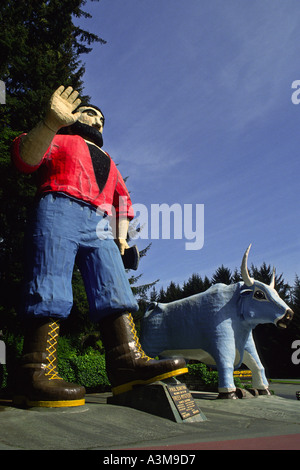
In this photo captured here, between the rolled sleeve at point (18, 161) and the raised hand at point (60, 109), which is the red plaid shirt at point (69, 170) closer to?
the rolled sleeve at point (18, 161)

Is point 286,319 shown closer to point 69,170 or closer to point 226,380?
point 226,380

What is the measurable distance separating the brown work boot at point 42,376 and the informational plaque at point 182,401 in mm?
896

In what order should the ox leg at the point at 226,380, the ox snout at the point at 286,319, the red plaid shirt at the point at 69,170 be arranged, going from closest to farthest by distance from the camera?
the red plaid shirt at the point at 69,170 → the ox leg at the point at 226,380 → the ox snout at the point at 286,319

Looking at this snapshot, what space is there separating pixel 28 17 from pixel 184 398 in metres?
8.62

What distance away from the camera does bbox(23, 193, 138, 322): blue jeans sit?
3.81m

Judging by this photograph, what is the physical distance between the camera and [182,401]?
149 inches

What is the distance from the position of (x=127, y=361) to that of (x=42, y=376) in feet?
2.85

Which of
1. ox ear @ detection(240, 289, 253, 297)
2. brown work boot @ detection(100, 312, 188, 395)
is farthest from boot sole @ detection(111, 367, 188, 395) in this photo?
ox ear @ detection(240, 289, 253, 297)

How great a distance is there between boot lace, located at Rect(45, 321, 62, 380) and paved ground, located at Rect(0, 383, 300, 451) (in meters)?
0.36

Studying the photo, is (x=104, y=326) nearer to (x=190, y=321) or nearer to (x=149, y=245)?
(x=190, y=321)

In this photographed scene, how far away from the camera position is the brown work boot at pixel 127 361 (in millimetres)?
3814

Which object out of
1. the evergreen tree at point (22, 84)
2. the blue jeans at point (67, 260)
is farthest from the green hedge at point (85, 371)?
the blue jeans at point (67, 260)

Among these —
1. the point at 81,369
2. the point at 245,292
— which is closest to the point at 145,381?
the point at 245,292
